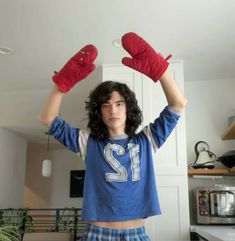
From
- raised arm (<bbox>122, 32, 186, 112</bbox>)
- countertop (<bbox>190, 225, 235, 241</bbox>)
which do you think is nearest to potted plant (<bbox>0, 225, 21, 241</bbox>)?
raised arm (<bbox>122, 32, 186, 112</bbox>)

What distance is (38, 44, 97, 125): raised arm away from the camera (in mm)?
1039

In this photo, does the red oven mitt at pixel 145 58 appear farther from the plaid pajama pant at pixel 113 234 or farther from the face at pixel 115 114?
the plaid pajama pant at pixel 113 234

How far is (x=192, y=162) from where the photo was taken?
264cm

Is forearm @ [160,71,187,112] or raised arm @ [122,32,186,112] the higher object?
raised arm @ [122,32,186,112]

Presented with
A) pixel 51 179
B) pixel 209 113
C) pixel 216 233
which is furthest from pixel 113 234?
pixel 51 179

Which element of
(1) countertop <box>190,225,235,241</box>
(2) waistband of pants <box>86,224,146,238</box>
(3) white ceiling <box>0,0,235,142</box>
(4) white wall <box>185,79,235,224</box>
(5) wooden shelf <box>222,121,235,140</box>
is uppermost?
(3) white ceiling <box>0,0,235,142</box>

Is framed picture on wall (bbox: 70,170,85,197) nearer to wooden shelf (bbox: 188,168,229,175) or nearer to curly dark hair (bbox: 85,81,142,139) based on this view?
wooden shelf (bbox: 188,168,229,175)

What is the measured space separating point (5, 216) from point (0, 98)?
4.11ft

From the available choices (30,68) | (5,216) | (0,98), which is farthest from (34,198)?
(30,68)

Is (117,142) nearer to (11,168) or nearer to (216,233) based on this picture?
(216,233)

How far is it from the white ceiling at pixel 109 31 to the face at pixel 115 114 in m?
0.85

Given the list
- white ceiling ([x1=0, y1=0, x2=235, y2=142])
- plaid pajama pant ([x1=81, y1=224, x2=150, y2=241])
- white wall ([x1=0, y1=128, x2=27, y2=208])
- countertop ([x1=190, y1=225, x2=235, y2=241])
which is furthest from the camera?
white wall ([x1=0, y1=128, x2=27, y2=208])

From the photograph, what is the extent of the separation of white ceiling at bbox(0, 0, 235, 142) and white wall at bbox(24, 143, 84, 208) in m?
2.72

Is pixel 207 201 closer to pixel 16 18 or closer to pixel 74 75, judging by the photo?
pixel 74 75
